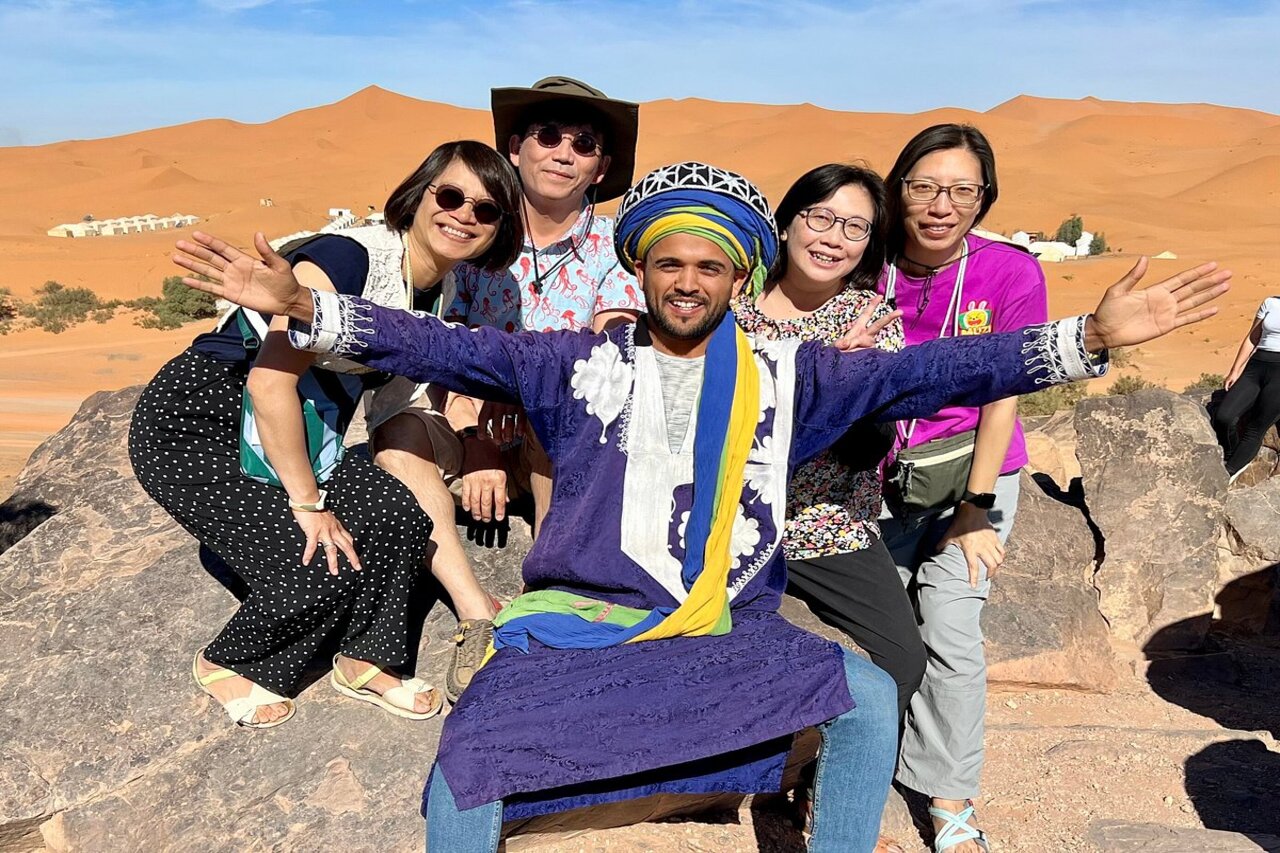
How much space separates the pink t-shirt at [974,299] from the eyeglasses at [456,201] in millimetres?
1217

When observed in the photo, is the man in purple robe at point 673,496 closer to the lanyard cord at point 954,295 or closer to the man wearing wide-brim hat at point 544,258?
the lanyard cord at point 954,295

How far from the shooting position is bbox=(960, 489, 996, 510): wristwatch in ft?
10.7

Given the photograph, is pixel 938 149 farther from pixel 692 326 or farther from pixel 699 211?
pixel 692 326

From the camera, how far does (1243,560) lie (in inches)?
221

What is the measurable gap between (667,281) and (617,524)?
638 mm

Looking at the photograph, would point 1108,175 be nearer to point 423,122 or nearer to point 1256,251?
point 1256,251

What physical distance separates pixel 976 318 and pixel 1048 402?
7.58 metres

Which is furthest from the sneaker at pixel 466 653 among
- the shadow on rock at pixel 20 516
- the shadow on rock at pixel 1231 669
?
the shadow on rock at pixel 1231 669

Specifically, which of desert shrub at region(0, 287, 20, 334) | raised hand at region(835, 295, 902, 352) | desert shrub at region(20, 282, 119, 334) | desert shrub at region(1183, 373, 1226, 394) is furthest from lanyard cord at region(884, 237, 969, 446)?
desert shrub at region(0, 287, 20, 334)

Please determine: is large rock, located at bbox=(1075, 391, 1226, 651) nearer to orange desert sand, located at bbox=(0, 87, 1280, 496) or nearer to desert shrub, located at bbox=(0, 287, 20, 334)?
orange desert sand, located at bbox=(0, 87, 1280, 496)

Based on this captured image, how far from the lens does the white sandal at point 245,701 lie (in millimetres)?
3230

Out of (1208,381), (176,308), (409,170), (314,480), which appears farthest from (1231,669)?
(409,170)

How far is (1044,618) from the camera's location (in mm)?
4648

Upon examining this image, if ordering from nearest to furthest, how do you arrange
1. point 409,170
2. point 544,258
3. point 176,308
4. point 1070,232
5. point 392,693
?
point 392,693
point 544,258
point 176,308
point 1070,232
point 409,170
